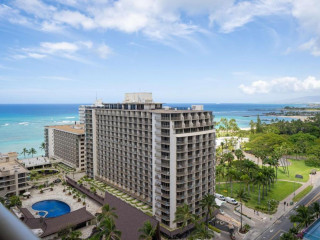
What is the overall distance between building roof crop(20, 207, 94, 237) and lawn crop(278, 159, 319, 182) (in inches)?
2245

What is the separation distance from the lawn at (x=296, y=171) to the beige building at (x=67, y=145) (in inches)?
2435

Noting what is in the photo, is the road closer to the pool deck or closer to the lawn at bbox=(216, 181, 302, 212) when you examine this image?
the lawn at bbox=(216, 181, 302, 212)

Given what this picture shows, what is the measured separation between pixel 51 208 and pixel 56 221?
41.4 feet

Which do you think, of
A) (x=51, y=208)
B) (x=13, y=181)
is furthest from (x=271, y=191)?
(x=13, y=181)

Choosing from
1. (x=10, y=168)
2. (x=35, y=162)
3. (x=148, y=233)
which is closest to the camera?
(x=148, y=233)

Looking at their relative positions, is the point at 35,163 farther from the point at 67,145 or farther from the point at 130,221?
the point at 130,221

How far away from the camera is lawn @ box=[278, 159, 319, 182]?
73.0 metres

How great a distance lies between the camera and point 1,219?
262cm

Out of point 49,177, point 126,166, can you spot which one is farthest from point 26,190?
point 126,166

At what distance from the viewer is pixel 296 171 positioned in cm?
7906

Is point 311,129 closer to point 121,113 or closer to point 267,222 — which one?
point 267,222

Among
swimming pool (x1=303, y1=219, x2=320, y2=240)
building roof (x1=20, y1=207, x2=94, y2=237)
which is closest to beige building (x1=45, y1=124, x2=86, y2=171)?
building roof (x1=20, y1=207, x2=94, y2=237)

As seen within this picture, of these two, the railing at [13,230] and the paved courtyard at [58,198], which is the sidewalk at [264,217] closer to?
the paved courtyard at [58,198]

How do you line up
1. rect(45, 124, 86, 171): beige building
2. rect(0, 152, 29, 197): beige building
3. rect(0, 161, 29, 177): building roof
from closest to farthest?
rect(0, 152, 29, 197): beige building → rect(0, 161, 29, 177): building roof → rect(45, 124, 86, 171): beige building
